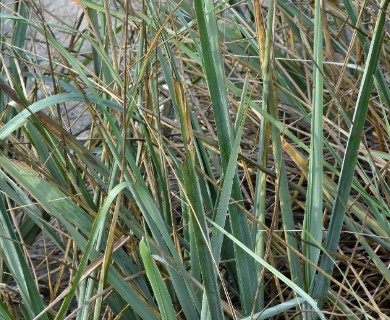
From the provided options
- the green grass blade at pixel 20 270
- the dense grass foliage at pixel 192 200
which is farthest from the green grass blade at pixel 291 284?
the green grass blade at pixel 20 270

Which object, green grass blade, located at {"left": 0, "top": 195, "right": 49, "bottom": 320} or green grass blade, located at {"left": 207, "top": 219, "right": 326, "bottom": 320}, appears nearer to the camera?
green grass blade, located at {"left": 207, "top": 219, "right": 326, "bottom": 320}

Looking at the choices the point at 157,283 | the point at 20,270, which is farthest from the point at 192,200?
the point at 20,270

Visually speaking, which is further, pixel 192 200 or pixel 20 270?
pixel 20 270

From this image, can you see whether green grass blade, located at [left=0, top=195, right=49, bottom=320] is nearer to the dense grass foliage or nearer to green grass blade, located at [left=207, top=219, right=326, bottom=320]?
the dense grass foliage

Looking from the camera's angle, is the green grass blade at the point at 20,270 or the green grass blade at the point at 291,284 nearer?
the green grass blade at the point at 291,284

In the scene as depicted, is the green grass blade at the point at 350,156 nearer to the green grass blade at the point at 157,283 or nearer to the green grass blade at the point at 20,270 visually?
the green grass blade at the point at 157,283

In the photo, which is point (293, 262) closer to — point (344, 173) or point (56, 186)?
point (344, 173)

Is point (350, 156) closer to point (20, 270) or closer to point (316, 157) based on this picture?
point (316, 157)

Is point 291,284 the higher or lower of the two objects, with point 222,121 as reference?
lower

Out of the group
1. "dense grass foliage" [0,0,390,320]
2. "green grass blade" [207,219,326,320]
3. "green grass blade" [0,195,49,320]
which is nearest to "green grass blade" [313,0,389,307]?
"dense grass foliage" [0,0,390,320]

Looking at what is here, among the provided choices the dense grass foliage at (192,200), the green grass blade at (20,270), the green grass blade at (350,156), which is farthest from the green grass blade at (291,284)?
the green grass blade at (20,270)

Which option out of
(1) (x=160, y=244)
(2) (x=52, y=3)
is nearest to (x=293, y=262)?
(1) (x=160, y=244)

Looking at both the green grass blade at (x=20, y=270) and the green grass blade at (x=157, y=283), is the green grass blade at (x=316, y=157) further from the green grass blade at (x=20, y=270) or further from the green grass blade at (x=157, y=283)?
the green grass blade at (x=20, y=270)
